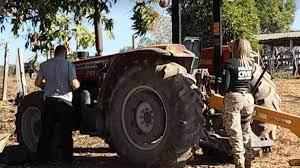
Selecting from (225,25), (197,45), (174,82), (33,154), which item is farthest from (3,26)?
(225,25)

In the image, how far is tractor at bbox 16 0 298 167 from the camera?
663 cm

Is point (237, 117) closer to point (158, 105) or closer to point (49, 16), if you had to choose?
point (158, 105)

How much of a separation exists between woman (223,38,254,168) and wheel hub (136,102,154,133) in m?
0.92

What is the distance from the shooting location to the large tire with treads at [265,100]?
7.80 metres

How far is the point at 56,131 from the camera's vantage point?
8.16 meters

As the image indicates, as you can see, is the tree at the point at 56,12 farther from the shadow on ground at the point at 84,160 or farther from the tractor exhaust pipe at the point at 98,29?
the shadow on ground at the point at 84,160

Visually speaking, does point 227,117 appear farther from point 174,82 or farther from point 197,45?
point 197,45

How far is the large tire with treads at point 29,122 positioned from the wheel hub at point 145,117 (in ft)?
7.21

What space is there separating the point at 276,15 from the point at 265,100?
58.7 metres

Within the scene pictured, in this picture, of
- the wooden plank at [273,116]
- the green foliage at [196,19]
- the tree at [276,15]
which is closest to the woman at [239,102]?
the wooden plank at [273,116]

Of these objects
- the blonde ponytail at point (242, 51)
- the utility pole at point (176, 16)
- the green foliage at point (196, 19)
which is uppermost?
the green foliage at point (196, 19)

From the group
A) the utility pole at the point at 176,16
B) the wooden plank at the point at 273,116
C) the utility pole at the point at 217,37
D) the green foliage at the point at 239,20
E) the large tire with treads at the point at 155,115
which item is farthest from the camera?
the green foliage at the point at 239,20

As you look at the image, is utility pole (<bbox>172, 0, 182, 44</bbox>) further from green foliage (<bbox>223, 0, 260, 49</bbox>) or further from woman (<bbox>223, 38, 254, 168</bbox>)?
green foliage (<bbox>223, 0, 260, 49</bbox>)

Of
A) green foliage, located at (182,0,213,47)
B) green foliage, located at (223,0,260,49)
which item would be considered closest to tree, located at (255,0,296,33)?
green foliage, located at (223,0,260,49)
